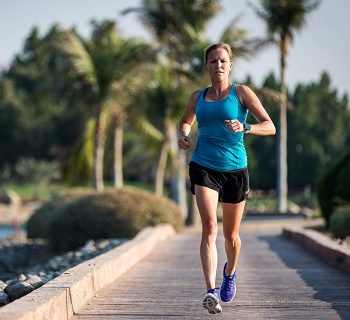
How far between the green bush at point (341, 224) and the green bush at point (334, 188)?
12.2 feet

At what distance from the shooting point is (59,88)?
38.4 meters

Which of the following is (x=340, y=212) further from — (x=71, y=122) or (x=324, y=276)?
(x=71, y=122)

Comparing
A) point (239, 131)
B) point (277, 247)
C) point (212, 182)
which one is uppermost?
point (239, 131)

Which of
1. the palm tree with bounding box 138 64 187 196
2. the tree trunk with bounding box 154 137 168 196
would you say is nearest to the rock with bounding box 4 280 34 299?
the palm tree with bounding box 138 64 187 196

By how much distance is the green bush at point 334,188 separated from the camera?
22.3m

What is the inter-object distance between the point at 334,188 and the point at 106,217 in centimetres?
600

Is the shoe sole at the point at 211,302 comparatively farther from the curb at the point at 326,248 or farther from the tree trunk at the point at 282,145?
the tree trunk at the point at 282,145

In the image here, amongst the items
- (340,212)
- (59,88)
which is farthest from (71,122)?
(340,212)

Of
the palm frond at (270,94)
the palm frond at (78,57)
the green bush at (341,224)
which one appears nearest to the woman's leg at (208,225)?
the green bush at (341,224)

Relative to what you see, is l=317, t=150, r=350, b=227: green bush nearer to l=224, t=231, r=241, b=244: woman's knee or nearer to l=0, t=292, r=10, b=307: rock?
l=224, t=231, r=241, b=244: woman's knee

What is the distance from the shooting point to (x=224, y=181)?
7.13 m

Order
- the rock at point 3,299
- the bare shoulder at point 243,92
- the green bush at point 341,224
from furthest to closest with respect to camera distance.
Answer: the green bush at point 341,224 → the rock at point 3,299 → the bare shoulder at point 243,92

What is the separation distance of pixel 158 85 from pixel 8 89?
40.2 metres

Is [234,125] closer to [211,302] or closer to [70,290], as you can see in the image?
[211,302]
